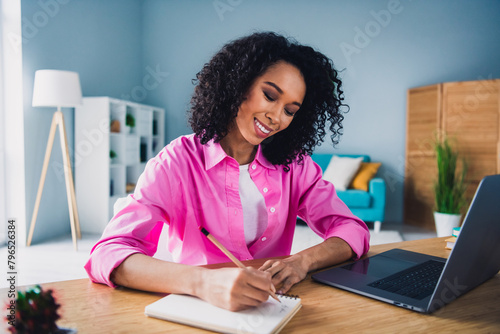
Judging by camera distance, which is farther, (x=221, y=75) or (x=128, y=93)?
(x=128, y=93)

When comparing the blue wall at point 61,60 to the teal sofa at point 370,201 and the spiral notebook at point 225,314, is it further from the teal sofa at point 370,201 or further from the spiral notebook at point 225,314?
the spiral notebook at point 225,314

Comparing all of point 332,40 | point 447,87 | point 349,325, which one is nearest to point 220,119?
point 349,325

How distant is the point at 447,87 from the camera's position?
4.48 meters

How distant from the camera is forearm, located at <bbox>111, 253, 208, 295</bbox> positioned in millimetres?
750

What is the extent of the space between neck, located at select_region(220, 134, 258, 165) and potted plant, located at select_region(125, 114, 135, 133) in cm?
369

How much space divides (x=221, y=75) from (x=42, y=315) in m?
0.87

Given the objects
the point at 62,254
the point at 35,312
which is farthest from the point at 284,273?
the point at 62,254

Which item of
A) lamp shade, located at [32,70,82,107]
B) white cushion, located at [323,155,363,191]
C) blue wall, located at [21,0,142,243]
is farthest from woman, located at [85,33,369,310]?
white cushion, located at [323,155,363,191]

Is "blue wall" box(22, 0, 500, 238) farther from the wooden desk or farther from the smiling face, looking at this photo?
the wooden desk

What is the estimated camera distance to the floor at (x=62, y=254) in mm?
2843

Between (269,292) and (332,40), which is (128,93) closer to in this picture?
(332,40)

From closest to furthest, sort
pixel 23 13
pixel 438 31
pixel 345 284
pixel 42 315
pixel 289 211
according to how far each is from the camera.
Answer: pixel 42 315
pixel 345 284
pixel 289 211
pixel 23 13
pixel 438 31

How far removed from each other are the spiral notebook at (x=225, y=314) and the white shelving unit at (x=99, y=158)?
3.86 metres

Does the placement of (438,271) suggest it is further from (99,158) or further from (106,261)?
(99,158)
